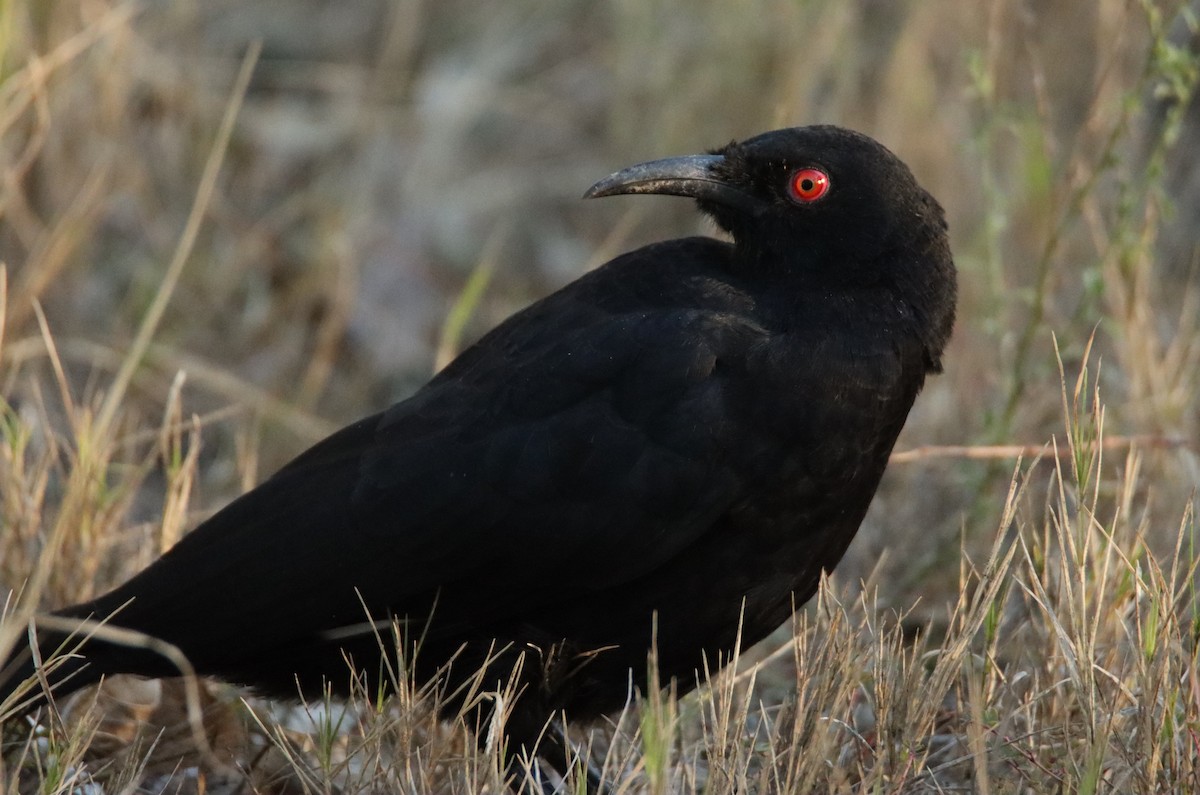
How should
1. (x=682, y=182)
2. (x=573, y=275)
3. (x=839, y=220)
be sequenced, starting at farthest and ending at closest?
(x=573, y=275) < (x=682, y=182) < (x=839, y=220)

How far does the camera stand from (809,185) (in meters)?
3.50

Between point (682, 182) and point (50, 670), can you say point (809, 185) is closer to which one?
point (682, 182)

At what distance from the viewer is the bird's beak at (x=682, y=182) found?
11.8ft

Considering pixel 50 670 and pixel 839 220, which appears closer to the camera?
pixel 50 670

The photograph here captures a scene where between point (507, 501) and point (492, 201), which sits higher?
point (492, 201)

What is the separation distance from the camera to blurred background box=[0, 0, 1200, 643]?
4418 mm

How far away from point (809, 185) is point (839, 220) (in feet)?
0.34

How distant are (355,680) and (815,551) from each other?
0.99 m

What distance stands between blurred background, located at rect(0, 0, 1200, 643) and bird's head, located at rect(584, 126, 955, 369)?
20.3 inches

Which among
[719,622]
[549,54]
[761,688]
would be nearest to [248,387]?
[761,688]

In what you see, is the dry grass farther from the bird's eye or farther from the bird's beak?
the bird's beak

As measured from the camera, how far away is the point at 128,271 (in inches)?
251

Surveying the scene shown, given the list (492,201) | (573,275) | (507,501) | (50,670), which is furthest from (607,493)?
(492,201)

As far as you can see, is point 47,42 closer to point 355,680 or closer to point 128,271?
point 128,271
